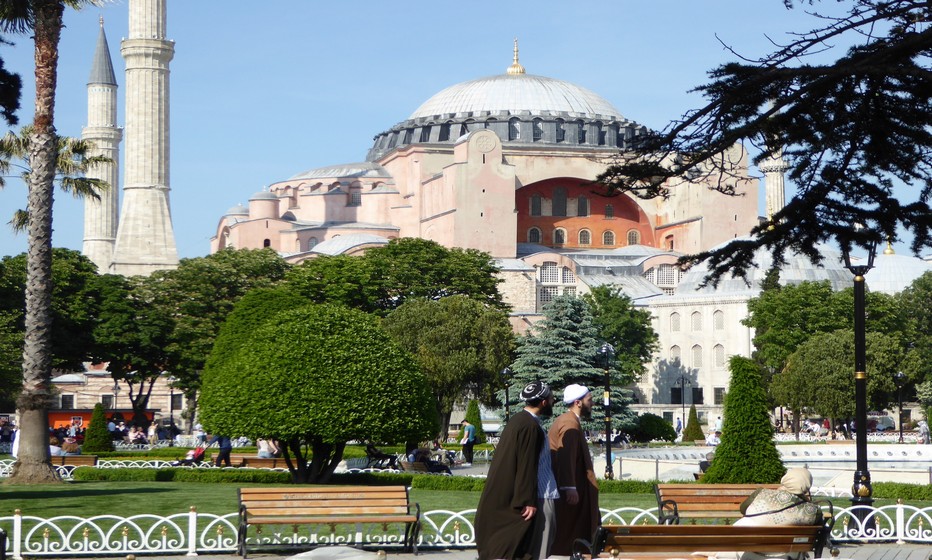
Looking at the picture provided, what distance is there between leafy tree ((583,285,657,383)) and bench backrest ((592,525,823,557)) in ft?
164

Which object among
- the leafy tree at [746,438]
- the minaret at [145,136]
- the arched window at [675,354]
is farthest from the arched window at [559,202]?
the leafy tree at [746,438]

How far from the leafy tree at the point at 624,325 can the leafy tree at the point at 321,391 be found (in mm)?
39565

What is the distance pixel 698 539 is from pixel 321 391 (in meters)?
10.7

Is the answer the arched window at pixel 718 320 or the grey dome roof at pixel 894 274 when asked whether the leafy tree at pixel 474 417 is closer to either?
the arched window at pixel 718 320

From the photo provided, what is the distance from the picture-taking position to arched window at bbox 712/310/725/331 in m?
61.6

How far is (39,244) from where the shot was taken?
1772 cm

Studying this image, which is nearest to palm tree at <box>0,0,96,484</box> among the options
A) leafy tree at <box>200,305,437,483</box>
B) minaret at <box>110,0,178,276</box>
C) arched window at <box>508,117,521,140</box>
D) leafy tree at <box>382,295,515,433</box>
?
leafy tree at <box>200,305,437,483</box>

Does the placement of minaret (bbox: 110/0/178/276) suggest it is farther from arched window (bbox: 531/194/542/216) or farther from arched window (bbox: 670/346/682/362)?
arched window (bbox: 531/194/542/216)

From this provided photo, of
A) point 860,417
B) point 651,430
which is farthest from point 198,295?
point 860,417

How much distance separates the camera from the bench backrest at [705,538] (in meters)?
7.85

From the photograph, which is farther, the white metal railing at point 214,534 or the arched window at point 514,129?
the arched window at point 514,129

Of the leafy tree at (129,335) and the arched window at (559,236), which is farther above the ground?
the arched window at (559,236)

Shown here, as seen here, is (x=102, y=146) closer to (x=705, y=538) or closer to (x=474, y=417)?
(x=474, y=417)

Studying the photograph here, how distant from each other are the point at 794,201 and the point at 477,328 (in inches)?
1341
